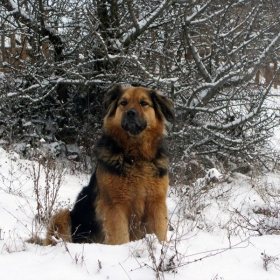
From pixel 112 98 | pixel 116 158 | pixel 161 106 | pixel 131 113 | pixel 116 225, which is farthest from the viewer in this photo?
pixel 112 98

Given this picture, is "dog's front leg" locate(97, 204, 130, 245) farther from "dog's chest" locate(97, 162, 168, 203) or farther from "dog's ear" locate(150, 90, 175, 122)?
"dog's ear" locate(150, 90, 175, 122)

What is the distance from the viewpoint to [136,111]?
466cm

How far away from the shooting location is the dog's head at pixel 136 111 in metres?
4.66

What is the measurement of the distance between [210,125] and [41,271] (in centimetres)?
728

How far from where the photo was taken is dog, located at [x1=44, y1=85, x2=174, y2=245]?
4223 mm

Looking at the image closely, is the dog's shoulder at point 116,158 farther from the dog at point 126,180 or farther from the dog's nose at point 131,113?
the dog's nose at point 131,113

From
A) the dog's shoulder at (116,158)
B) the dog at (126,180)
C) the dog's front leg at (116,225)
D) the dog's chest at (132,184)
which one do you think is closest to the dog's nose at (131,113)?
the dog at (126,180)

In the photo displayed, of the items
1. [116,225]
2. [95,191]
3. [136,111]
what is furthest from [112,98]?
[116,225]

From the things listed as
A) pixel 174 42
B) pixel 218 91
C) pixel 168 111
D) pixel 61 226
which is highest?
pixel 174 42

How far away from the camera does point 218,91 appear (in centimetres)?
988

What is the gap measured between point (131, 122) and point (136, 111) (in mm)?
146

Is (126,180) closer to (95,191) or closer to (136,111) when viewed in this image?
(95,191)

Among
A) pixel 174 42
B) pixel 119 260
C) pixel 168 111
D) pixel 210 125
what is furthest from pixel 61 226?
pixel 174 42

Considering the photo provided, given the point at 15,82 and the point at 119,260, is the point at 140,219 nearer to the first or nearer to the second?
the point at 119,260
